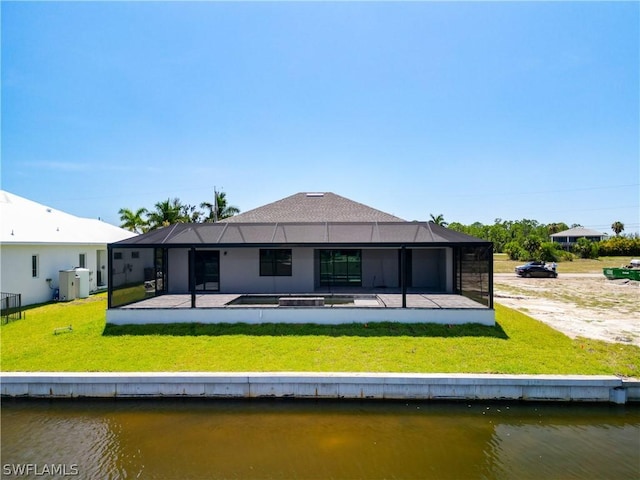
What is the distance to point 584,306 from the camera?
48.0ft

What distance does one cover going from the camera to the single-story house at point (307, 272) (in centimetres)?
1073

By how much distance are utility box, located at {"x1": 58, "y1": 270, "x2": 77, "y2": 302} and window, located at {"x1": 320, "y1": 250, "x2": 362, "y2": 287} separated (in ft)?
34.6

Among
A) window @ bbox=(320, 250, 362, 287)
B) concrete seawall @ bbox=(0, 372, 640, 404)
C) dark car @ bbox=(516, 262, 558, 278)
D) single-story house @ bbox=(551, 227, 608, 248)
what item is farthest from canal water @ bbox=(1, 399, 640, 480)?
single-story house @ bbox=(551, 227, 608, 248)

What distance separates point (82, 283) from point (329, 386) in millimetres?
13869

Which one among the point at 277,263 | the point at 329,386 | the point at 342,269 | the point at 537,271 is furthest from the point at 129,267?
the point at 537,271

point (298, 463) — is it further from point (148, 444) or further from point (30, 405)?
point (30, 405)

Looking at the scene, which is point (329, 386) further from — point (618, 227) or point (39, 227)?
point (618, 227)

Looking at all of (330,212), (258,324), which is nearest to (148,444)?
(258,324)

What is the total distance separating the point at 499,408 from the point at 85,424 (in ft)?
24.3

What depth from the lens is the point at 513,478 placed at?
5023 mm

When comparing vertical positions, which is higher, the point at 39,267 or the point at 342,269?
the point at 39,267

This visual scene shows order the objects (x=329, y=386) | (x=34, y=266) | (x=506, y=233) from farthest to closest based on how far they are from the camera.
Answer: (x=506, y=233) < (x=34, y=266) < (x=329, y=386)

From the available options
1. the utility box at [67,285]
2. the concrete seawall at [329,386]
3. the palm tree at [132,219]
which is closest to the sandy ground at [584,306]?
the concrete seawall at [329,386]

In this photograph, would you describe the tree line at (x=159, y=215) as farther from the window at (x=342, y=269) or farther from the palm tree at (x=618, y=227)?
the palm tree at (x=618, y=227)
